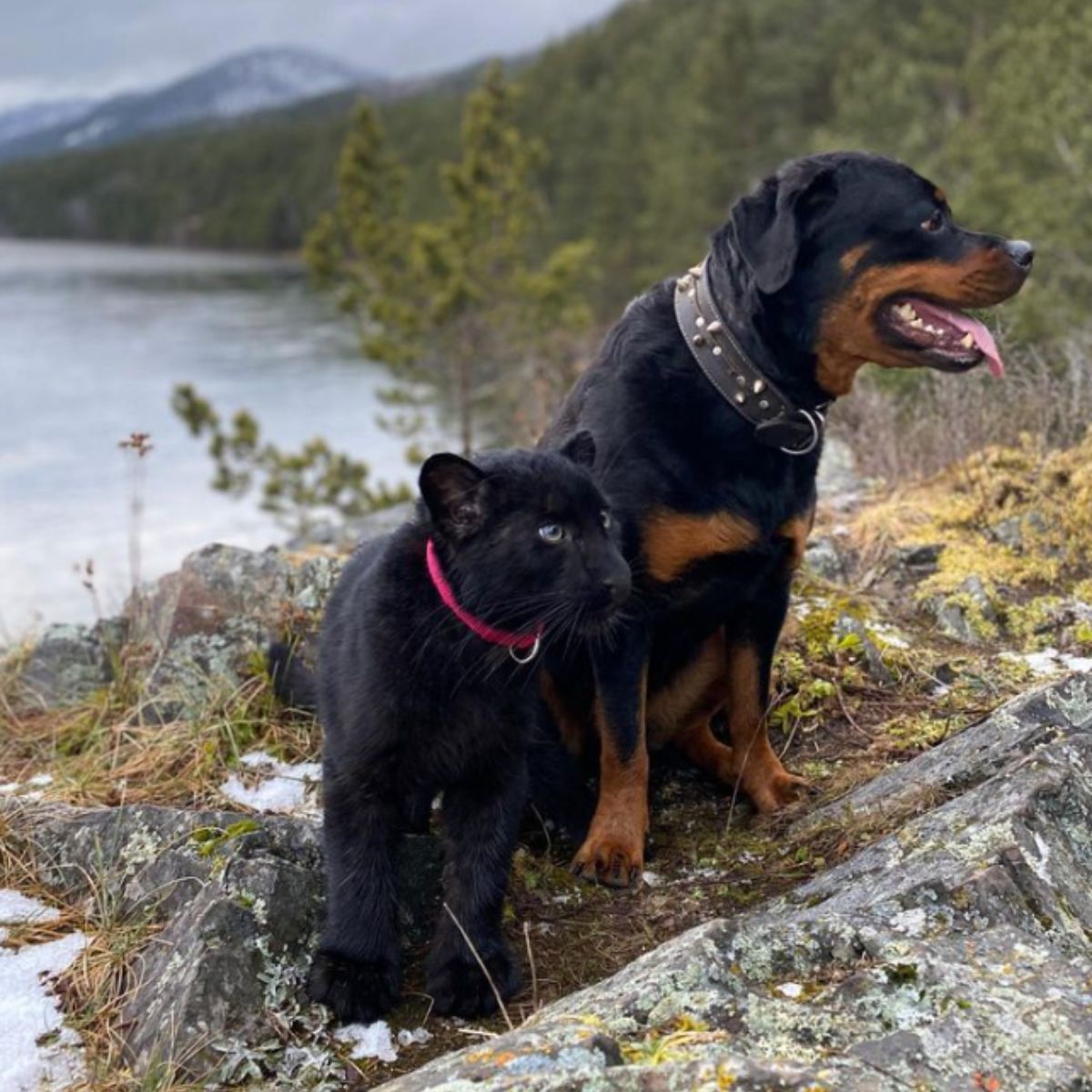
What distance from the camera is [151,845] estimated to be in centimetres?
337

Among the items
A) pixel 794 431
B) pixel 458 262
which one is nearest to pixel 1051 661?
pixel 794 431

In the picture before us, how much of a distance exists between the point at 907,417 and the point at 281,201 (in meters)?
105

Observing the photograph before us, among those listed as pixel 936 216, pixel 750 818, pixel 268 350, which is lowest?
pixel 268 350

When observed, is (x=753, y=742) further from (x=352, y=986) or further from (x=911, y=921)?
(x=352, y=986)

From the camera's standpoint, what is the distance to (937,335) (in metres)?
3.54

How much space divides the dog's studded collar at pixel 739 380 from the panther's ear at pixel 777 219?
0.19 meters

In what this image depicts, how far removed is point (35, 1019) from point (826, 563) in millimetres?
3845

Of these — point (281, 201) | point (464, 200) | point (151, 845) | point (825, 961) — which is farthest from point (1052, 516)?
point (281, 201)

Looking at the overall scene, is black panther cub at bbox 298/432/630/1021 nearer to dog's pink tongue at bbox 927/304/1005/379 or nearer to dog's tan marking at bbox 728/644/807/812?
dog's tan marking at bbox 728/644/807/812

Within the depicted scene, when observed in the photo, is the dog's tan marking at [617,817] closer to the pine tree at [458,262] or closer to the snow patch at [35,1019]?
the snow patch at [35,1019]

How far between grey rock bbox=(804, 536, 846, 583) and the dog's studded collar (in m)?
2.04

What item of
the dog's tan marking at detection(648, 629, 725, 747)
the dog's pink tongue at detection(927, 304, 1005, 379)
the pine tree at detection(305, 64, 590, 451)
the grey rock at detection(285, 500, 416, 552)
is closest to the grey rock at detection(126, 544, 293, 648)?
the dog's tan marking at detection(648, 629, 725, 747)

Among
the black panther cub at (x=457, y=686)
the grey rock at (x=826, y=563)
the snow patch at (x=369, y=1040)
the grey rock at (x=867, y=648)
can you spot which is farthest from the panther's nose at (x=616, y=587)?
the grey rock at (x=826, y=563)

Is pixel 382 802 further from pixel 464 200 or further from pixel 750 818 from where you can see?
pixel 464 200
